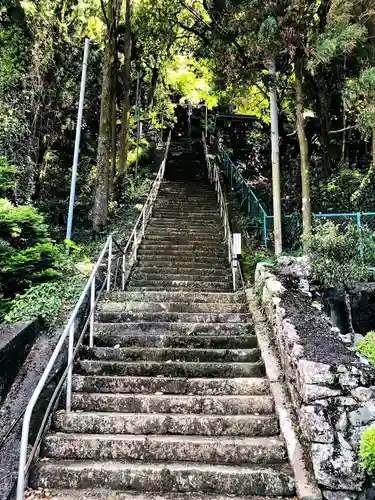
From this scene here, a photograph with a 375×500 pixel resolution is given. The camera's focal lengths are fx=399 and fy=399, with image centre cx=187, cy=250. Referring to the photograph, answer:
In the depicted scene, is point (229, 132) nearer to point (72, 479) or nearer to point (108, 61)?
point (108, 61)

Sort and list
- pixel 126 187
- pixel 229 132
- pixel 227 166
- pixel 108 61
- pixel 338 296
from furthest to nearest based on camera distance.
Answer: pixel 229 132, pixel 227 166, pixel 126 187, pixel 108 61, pixel 338 296

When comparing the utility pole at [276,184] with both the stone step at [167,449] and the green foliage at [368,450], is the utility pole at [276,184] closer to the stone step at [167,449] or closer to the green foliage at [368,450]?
the stone step at [167,449]

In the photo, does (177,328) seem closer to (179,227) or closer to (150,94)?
(179,227)

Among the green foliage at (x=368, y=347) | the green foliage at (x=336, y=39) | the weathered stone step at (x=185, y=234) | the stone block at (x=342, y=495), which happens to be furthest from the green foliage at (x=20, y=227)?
the green foliage at (x=336, y=39)

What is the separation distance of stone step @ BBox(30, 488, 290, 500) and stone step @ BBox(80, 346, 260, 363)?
1.71 m

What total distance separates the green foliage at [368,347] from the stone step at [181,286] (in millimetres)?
2405

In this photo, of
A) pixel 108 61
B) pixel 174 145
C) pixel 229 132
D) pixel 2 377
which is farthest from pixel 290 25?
pixel 174 145

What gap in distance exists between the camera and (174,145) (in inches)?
917

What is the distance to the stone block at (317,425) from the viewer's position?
3.29 meters

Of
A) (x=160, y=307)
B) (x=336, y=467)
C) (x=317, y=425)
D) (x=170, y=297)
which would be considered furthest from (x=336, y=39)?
(x=336, y=467)

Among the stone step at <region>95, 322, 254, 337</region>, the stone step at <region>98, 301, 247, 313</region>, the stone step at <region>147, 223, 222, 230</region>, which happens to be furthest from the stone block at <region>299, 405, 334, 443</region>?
the stone step at <region>147, 223, 222, 230</region>

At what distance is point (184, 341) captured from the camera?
514 centimetres

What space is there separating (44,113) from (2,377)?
11.8 m

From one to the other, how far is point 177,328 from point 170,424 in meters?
1.68
